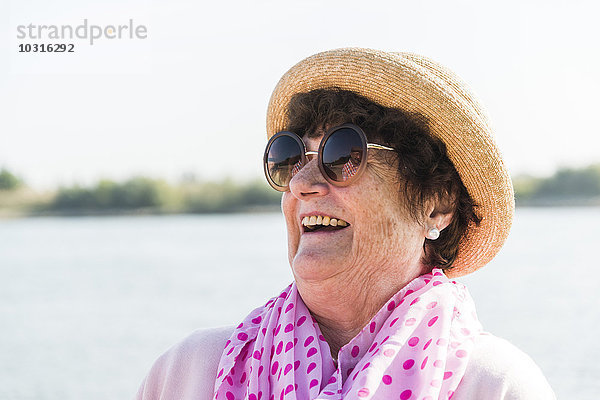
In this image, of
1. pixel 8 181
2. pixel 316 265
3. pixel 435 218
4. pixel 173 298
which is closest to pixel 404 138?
pixel 435 218

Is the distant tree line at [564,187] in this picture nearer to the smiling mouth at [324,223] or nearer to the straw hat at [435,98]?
the straw hat at [435,98]

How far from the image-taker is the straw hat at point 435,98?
181 cm

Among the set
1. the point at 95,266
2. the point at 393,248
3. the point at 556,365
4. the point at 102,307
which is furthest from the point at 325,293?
the point at 95,266

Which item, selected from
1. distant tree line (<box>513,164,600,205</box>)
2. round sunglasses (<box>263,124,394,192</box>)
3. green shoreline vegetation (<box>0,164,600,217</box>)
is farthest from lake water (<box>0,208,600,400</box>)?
round sunglasses (<box>263,124,394,192</box>)

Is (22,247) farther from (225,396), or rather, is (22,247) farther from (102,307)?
(225,396)

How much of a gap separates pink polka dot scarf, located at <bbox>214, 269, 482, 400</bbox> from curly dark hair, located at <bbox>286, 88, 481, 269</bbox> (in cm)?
20

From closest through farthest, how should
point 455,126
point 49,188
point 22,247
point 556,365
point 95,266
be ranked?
point 455,126
point 556,365
point 95,266
point 22,247
point 49,188

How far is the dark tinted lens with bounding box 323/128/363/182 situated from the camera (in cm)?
178

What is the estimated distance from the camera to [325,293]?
1.83 metres

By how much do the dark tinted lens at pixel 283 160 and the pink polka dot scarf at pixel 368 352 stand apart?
1.00 feet

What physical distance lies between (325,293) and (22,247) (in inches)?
846

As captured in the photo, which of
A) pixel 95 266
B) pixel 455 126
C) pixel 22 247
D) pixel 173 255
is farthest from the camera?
pixel 22 247

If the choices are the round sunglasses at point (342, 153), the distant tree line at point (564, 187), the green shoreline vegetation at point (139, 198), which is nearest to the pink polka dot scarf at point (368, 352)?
the round sunglasses at point (342, 153)

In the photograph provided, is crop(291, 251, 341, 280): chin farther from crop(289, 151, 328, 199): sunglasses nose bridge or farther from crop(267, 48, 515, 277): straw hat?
crop(267, 48, 515, 277): straw hat
